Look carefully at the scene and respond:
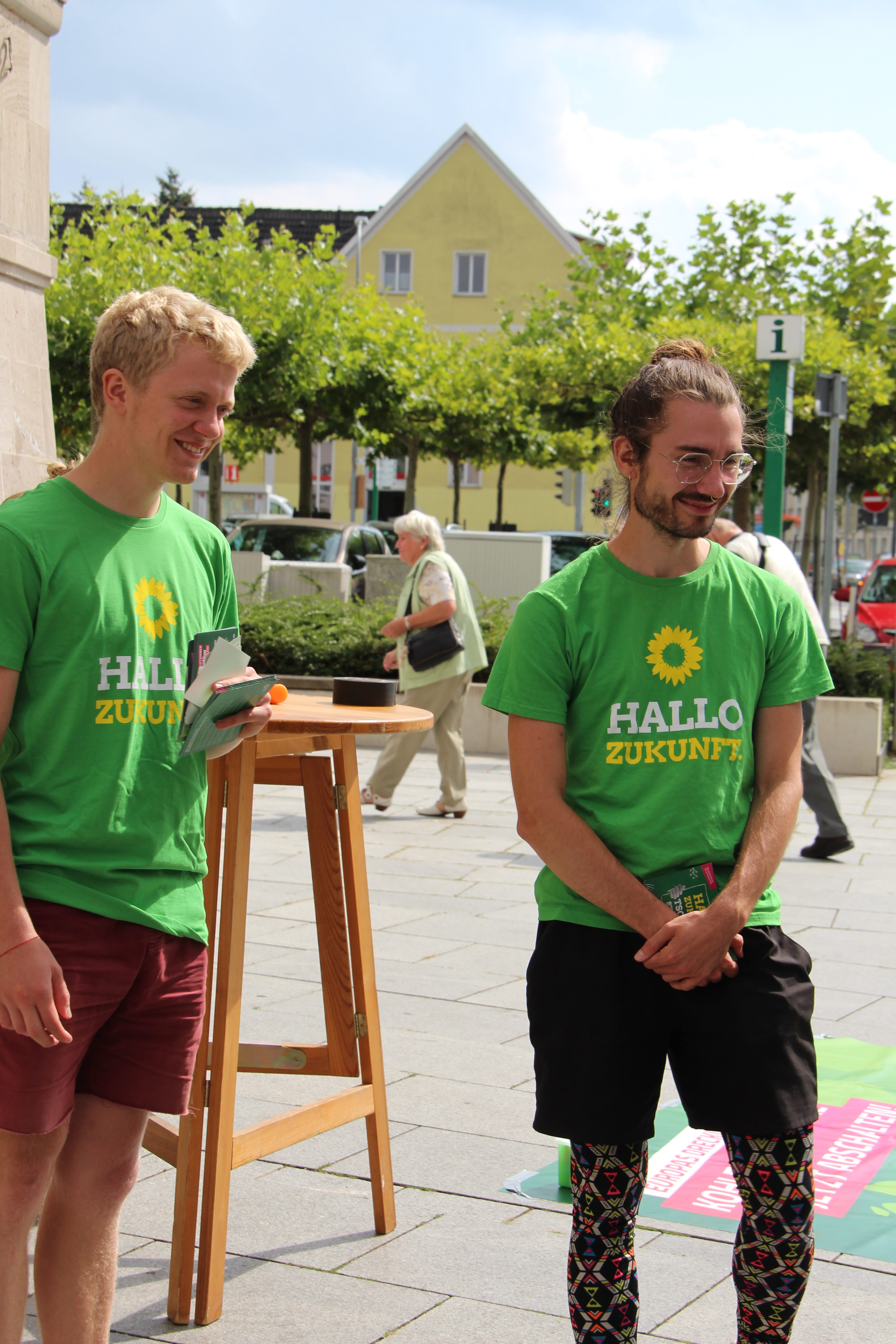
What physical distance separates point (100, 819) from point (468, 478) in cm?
4505

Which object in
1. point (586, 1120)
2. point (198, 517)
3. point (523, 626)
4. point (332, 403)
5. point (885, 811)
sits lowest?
point (885, 811)

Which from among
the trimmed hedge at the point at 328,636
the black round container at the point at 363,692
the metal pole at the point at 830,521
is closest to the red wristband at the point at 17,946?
the black round container at the point at 363,692

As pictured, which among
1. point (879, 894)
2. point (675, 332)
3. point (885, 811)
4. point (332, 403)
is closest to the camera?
point (879, 894)

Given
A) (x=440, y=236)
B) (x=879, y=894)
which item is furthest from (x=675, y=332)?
(x=440, y=236)

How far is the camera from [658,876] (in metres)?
2.19

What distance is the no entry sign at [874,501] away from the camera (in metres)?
28.1

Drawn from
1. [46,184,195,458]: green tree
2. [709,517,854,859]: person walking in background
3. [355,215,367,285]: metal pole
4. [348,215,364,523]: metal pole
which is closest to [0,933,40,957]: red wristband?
[709,517,854,859]: person walking in background

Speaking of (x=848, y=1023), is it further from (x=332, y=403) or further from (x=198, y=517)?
(x=332, y=403)

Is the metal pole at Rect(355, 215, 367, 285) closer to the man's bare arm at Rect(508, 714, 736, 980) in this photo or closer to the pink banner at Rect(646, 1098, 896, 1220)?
the pink banner at Rect(646, 1098, 896, 1220)

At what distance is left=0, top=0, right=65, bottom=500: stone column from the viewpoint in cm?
427

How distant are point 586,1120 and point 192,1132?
1.03m

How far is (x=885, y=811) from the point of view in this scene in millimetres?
9547

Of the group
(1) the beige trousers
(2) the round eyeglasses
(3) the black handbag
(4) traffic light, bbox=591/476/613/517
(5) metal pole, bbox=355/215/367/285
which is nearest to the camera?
(2) the round eyeglasses

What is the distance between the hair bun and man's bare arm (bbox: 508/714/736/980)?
2.18 ft
